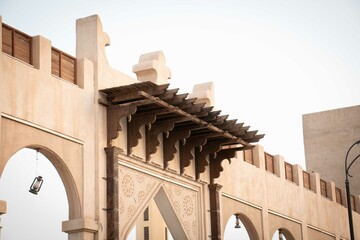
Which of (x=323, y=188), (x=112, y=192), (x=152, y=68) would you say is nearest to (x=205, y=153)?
(x=152, y=68)

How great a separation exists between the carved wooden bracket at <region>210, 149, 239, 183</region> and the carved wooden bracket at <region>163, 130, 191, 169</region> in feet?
Result: 7.72

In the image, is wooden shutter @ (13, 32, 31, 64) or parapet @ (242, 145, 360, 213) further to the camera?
parapet @ (242, 145, 360, 213)

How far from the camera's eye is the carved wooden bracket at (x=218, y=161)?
2264cm

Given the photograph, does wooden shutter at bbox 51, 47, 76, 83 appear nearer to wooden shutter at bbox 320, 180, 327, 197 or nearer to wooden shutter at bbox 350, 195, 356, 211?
wooden shutter at bbox 320, 180, 327, 197

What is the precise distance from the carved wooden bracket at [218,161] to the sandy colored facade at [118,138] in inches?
1.0

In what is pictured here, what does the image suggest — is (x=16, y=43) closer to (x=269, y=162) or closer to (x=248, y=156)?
(x=248, y=156)

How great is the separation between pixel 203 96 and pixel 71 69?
5311mm

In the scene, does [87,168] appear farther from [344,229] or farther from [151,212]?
[344,229]

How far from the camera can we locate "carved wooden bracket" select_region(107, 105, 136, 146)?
18.5 metres

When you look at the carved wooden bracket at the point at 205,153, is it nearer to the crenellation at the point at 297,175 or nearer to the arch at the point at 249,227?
the arch at the point at 249,227

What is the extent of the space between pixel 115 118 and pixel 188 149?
331cm

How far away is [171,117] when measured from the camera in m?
19.7

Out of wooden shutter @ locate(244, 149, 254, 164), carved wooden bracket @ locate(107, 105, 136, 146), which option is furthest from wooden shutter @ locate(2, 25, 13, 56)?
wooden shutter @ locate(244, 149, 254, 164)

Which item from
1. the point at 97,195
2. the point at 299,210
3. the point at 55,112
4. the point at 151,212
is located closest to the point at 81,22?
the point at 55,112
